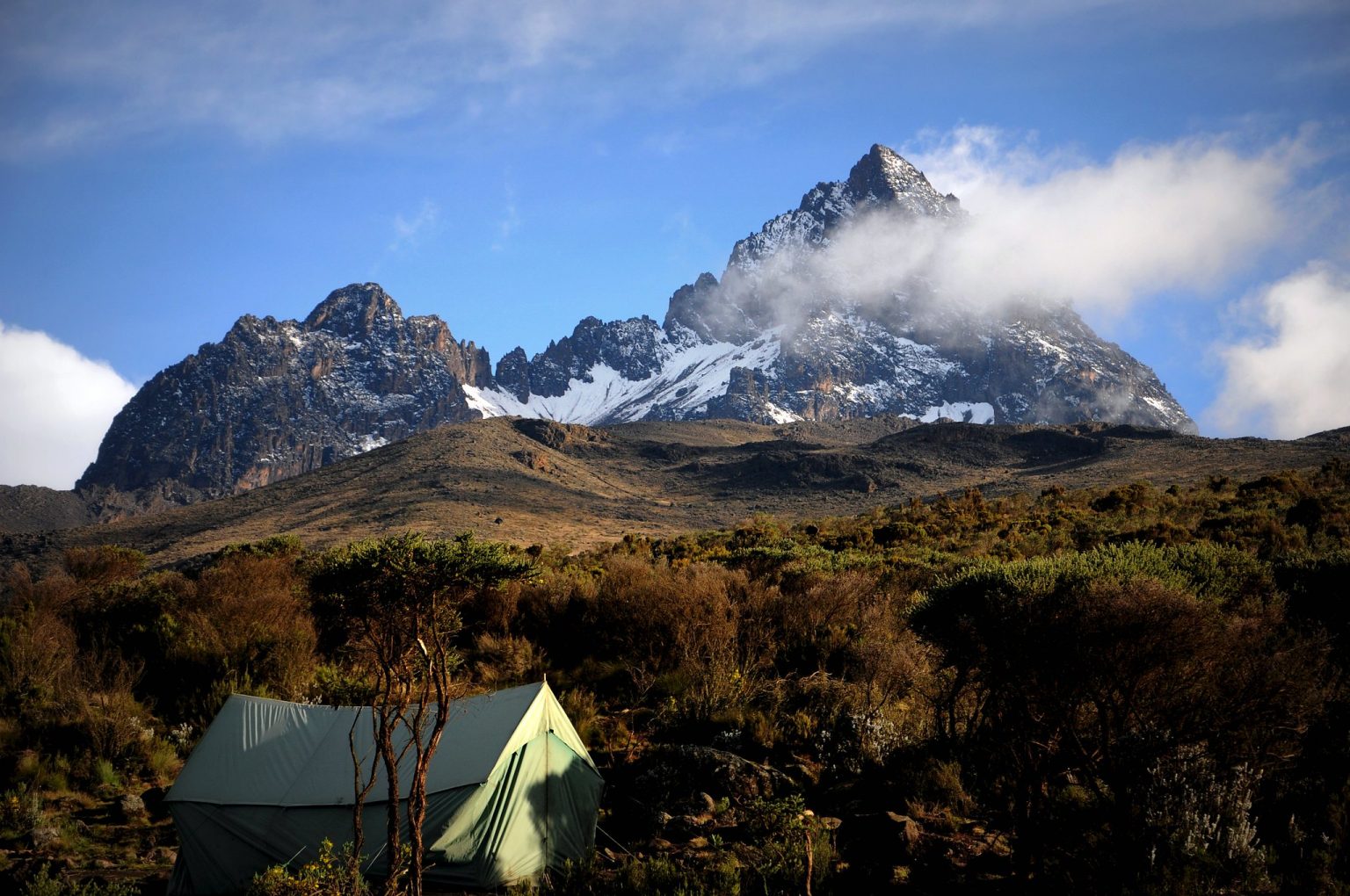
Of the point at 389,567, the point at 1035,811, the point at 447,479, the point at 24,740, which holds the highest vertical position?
the point at 447,479

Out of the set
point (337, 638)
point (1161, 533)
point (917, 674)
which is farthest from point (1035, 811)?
point (1161, 533)

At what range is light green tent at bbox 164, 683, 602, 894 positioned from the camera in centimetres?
866

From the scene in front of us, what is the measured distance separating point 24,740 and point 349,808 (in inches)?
232

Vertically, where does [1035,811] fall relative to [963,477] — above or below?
below

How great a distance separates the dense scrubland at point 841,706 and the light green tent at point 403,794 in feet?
1.63

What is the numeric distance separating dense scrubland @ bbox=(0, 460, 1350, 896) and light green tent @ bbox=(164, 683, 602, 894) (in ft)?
1.63

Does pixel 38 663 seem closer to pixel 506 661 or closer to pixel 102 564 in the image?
pixel 506 661

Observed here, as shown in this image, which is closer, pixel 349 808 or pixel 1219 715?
pixel 1219 715

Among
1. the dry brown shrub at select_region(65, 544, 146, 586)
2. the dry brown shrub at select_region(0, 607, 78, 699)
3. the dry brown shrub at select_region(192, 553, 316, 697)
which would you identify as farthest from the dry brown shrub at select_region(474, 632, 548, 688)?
the dry brown shrub at select_region(65, 544, 146, 586)

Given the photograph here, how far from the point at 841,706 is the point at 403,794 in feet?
18.1

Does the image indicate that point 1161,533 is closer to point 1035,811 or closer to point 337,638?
point 1035,811

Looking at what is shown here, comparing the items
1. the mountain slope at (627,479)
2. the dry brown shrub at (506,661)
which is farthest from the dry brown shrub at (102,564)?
the mountain slope at (627,479)

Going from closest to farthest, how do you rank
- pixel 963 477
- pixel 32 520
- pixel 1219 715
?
pixel 1219 715
pixel 963 477
pixel 32 520

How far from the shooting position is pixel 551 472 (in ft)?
282
